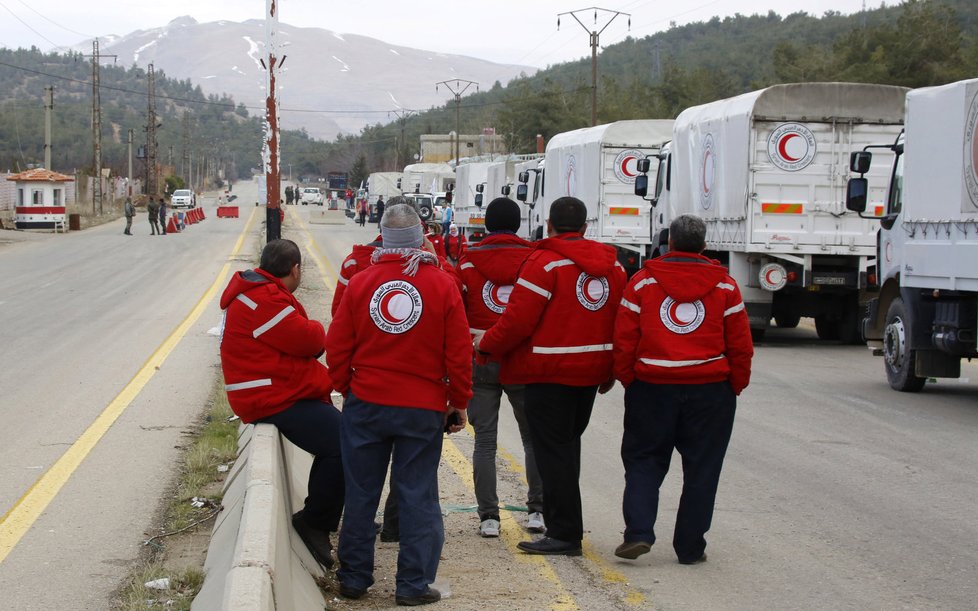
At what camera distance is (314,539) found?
6.59 m

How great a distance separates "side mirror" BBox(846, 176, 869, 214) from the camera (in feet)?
49.3

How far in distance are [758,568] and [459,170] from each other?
42438mm

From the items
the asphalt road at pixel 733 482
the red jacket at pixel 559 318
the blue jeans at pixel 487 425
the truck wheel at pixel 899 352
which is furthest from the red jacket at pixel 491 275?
the truck wheel at pixel 899 352

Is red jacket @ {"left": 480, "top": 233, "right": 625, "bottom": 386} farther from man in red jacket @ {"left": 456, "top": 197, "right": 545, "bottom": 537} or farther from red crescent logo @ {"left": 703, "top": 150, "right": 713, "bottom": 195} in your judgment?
red crescent logo @ {"left": 703, "top": 150, "right": 713, "bottom": 195}

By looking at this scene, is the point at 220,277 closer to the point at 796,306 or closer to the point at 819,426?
the point at 796,306

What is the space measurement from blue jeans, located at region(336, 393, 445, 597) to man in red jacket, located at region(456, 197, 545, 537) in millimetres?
1155

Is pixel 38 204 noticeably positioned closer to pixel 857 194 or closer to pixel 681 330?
pixel 857 194

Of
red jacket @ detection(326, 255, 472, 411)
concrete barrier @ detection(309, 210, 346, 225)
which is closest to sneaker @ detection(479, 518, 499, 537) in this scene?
red jacket @ detection(326, 255, 472, 411)

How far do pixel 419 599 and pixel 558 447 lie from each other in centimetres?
131

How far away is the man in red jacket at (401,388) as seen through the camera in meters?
5.83

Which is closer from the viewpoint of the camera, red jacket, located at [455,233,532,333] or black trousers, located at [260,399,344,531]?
black trousers, located at [260,399,344,531]

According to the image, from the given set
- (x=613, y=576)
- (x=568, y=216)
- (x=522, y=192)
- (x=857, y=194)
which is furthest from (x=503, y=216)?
(x=522, y=192)

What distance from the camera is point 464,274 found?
7.27 meters

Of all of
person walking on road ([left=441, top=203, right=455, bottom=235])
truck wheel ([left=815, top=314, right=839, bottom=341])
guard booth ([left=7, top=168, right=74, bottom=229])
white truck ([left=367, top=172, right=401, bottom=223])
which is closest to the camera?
truck wheel ([left=815, top=314, right=839, bottom=341])
